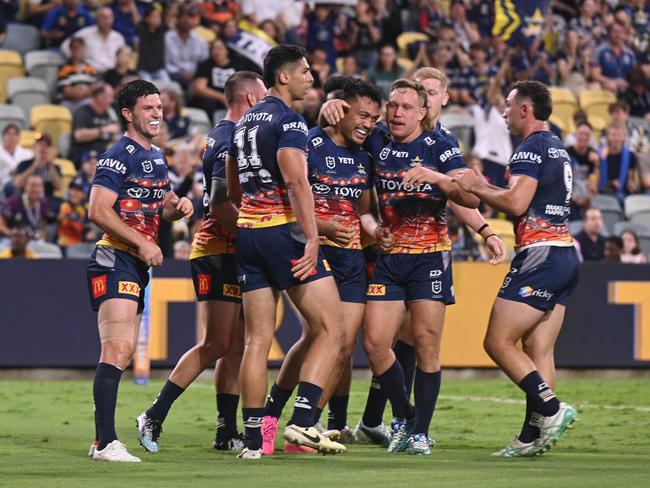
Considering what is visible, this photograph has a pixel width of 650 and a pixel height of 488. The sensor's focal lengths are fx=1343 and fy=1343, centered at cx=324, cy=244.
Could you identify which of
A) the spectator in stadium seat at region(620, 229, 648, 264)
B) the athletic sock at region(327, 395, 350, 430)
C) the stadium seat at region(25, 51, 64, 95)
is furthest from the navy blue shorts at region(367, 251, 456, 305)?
the stadium seat at region(25, 51, 64, 95)

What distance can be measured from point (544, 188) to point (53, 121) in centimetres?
1061

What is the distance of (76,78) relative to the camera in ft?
60.5

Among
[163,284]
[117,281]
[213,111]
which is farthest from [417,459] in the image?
[213,111]

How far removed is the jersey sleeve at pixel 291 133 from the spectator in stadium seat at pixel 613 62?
15.3 m

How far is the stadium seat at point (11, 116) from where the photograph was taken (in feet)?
58.8

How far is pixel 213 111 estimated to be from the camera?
19219 millimetres

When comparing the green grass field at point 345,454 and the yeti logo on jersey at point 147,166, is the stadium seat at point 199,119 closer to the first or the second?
the green grass field at point 345,454

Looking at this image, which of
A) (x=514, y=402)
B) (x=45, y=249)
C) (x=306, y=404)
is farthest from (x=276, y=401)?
(x=45, y=249)

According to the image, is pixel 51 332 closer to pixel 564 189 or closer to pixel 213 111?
pixel 213 111

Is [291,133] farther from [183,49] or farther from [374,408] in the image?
[183,49]

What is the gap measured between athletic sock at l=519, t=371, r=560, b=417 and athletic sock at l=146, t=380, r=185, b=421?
7.74 ft

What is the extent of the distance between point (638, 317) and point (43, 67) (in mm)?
8963

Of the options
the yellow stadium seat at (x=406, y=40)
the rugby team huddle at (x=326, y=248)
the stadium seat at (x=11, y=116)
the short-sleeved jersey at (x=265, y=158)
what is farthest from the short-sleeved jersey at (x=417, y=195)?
the yellow stadium seat at (x=406, y=40)

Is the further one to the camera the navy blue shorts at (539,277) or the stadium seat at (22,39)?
the stadium seat at (22,39)
